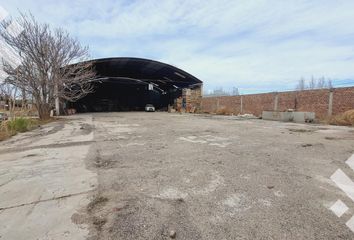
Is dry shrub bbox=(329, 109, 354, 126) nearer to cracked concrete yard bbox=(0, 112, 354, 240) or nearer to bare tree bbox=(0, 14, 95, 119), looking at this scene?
cracked concrete yard bbox=(0, 112, 354, 240)

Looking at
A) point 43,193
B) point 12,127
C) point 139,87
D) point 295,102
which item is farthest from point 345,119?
point 139,87

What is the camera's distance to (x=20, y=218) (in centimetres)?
245

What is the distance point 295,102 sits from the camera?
55.3 feet

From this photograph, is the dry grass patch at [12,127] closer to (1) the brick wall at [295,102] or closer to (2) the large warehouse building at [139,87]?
(2) the large warehouse building at [139,87]

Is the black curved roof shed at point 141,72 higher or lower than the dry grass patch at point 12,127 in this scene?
higher

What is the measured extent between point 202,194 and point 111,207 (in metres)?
1.18

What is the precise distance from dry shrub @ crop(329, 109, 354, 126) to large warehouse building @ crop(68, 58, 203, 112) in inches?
675

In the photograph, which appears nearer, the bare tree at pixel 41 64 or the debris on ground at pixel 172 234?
the debris on ground at pixel 172 234

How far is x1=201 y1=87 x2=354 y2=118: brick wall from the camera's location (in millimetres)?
13812

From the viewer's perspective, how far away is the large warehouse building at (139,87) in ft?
94.6

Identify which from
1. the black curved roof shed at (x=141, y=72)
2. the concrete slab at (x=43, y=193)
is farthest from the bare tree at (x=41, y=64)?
the concrete slab at (x=43, y=193)

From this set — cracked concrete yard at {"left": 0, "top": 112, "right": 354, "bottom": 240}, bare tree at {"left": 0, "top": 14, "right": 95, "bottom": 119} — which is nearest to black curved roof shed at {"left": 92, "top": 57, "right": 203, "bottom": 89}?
bare tree at {"left": 0, "top": 14, "right": 95, "bottom": 119}

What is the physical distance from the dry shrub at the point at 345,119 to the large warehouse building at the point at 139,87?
56.2 feet

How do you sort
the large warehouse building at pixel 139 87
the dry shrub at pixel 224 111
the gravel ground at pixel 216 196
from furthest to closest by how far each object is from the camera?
the large warehouse building at pixel 139 87 < the dry shrub at pixel 224 111 < the gravel ground at pixel 216 196
